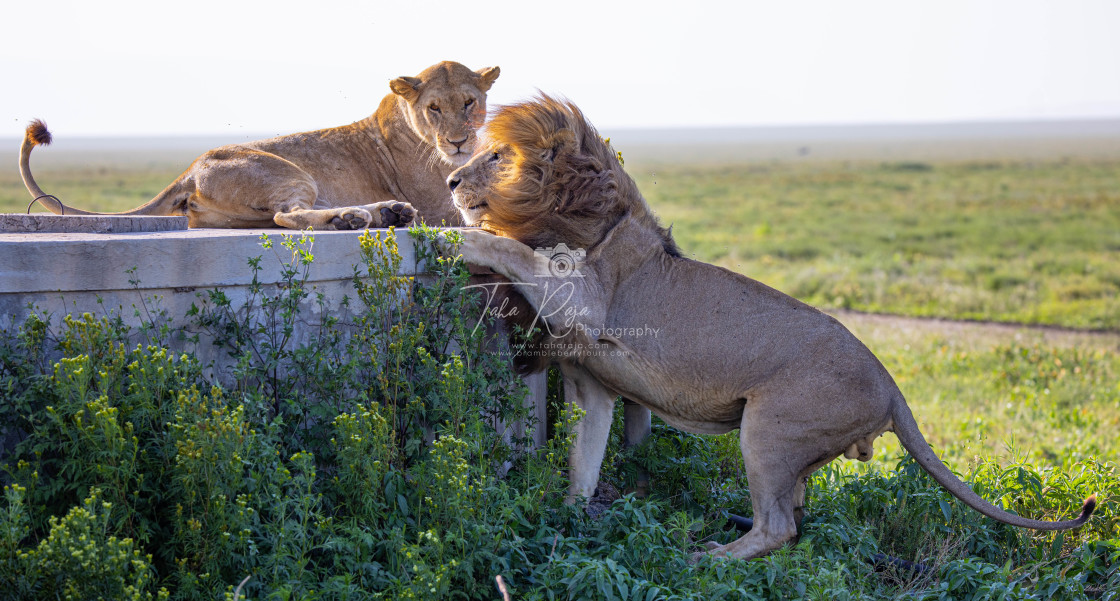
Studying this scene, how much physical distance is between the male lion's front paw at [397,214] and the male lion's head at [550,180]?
48 cm

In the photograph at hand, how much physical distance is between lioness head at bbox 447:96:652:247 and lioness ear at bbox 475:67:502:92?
3.90 feet

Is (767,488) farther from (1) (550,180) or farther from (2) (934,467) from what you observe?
(1) (550,180)

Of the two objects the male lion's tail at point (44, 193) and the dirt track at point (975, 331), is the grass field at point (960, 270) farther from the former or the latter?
the male lion's tail at point (44, 193)

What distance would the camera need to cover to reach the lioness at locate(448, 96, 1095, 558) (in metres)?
4.30

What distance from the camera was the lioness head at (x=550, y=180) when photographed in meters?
4.49

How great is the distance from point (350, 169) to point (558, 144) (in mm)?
1749

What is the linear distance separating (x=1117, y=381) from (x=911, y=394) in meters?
2.26

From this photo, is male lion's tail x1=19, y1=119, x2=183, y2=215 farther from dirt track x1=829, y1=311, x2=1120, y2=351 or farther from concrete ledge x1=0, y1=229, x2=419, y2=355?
dirt track x1=829, y1=311, x2=1120, y2=351

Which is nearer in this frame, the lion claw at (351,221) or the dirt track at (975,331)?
the lion claw at (351,221)

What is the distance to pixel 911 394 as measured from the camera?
9195 millimetres

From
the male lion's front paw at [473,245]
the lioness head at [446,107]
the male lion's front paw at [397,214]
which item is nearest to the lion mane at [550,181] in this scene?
the male lion's front paw at [473,245]

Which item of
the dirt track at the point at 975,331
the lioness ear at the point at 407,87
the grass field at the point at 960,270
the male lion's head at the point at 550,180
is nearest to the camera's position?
the male lion's head at the point at 550,180

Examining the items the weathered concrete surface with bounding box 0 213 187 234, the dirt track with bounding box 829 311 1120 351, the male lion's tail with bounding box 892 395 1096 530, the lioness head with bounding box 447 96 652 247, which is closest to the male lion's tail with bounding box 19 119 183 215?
the weathered concrete surface with bounding box 0 213 187 234

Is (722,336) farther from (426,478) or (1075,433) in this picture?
(1075,433)
